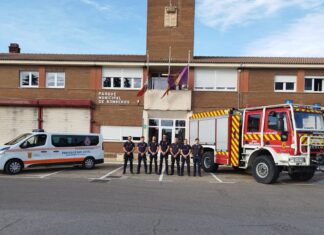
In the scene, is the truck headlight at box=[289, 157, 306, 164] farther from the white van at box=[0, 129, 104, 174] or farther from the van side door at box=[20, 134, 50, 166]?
the van side door at box=[20, 134, 50, 166]

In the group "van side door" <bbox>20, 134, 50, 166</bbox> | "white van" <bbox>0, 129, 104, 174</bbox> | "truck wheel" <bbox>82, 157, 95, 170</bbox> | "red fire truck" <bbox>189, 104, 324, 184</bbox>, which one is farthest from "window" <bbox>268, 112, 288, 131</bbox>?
"van side door" <bbox>20, 134, 50, 166</bbox>

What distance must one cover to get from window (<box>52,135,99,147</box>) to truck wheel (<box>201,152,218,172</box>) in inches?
205

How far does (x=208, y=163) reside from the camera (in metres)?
16.1

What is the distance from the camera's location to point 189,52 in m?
24.9

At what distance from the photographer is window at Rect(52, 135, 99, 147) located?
52.5 feet

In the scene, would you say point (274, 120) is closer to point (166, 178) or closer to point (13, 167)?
point (166, 178)

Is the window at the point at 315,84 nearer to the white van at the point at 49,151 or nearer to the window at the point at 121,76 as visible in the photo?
the window at the point at 121,76

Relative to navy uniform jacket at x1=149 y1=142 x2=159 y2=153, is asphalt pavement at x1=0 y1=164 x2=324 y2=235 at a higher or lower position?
lower

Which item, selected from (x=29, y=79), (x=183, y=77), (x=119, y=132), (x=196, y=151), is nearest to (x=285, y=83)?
(x=183, y=77)

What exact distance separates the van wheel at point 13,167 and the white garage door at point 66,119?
9555mm

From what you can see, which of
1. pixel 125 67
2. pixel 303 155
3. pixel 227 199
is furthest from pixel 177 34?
pixel 227 199

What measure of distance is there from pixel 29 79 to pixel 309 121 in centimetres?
1936

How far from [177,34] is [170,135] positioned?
7.13 meters

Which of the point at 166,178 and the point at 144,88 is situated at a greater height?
the point at 144,88
